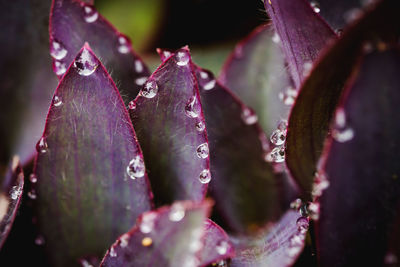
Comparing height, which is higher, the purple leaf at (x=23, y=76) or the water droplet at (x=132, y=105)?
the purple leaf at (x=23, y=76)

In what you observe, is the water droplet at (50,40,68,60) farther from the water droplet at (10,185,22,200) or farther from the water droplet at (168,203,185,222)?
the water droplet at (168,203,185,222)

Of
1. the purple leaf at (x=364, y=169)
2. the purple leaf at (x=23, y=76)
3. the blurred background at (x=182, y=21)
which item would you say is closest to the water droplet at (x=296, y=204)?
the purple leaf at (x=364, y=169)

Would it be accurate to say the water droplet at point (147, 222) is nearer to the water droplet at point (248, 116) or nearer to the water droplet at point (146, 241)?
the water droplet at point (146, 241)

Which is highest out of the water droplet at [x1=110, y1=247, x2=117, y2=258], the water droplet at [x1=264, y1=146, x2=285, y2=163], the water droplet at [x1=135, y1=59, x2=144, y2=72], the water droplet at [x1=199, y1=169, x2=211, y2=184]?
the water droplet at [x1=135, y1=59, x2=144, y2=72]

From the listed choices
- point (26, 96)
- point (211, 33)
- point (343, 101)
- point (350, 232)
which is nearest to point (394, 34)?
point (343, 101)

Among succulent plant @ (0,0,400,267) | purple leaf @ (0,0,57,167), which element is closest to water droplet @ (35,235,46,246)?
succulent plant @ (0,0,400,267)

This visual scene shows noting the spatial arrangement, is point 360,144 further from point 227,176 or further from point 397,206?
point 227,176
